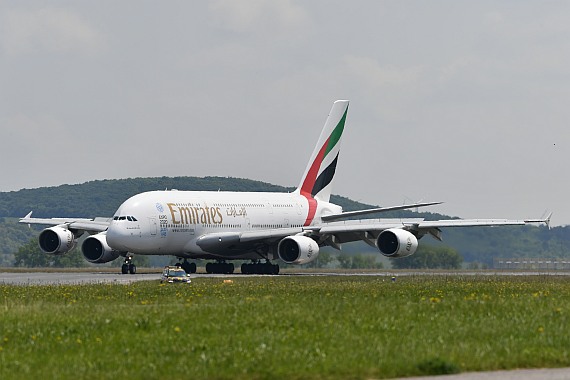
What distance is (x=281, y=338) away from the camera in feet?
69.6

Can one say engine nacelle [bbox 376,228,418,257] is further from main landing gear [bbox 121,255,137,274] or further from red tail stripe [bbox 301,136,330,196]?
red tail stripe [bbox 301,136,330,196]

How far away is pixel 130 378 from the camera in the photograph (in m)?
17.6

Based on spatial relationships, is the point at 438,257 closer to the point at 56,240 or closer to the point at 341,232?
the point at 341,232

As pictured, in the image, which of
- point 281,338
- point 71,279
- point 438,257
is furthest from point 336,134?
point 281,338

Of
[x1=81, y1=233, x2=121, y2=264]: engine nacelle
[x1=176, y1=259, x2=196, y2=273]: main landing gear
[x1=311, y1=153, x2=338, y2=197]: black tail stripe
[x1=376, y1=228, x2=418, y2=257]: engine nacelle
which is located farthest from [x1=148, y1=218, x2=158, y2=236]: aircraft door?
[x1=311, y1=153, x2=338, y2=197]: black tail stripe

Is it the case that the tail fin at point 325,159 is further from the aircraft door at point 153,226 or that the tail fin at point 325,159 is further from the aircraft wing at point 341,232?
the aircraft door at point 153,226

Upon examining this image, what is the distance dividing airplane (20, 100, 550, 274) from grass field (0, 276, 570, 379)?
29.5 m

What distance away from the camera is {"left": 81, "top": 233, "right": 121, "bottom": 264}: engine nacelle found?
6406cm

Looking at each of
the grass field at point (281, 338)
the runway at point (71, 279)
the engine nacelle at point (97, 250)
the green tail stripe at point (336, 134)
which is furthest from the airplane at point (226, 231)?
the grass field at point (281, 338)

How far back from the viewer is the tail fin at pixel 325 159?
75.1 m

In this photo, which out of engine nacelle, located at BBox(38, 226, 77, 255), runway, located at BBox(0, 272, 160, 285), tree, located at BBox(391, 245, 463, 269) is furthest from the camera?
tree, located at BBox(391, 245, 463, 269)

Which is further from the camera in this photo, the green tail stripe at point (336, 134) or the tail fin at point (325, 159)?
the green tail stripe at point (336, 134)

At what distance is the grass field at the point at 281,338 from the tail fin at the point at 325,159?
146 ft

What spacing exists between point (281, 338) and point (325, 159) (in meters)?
54.9
